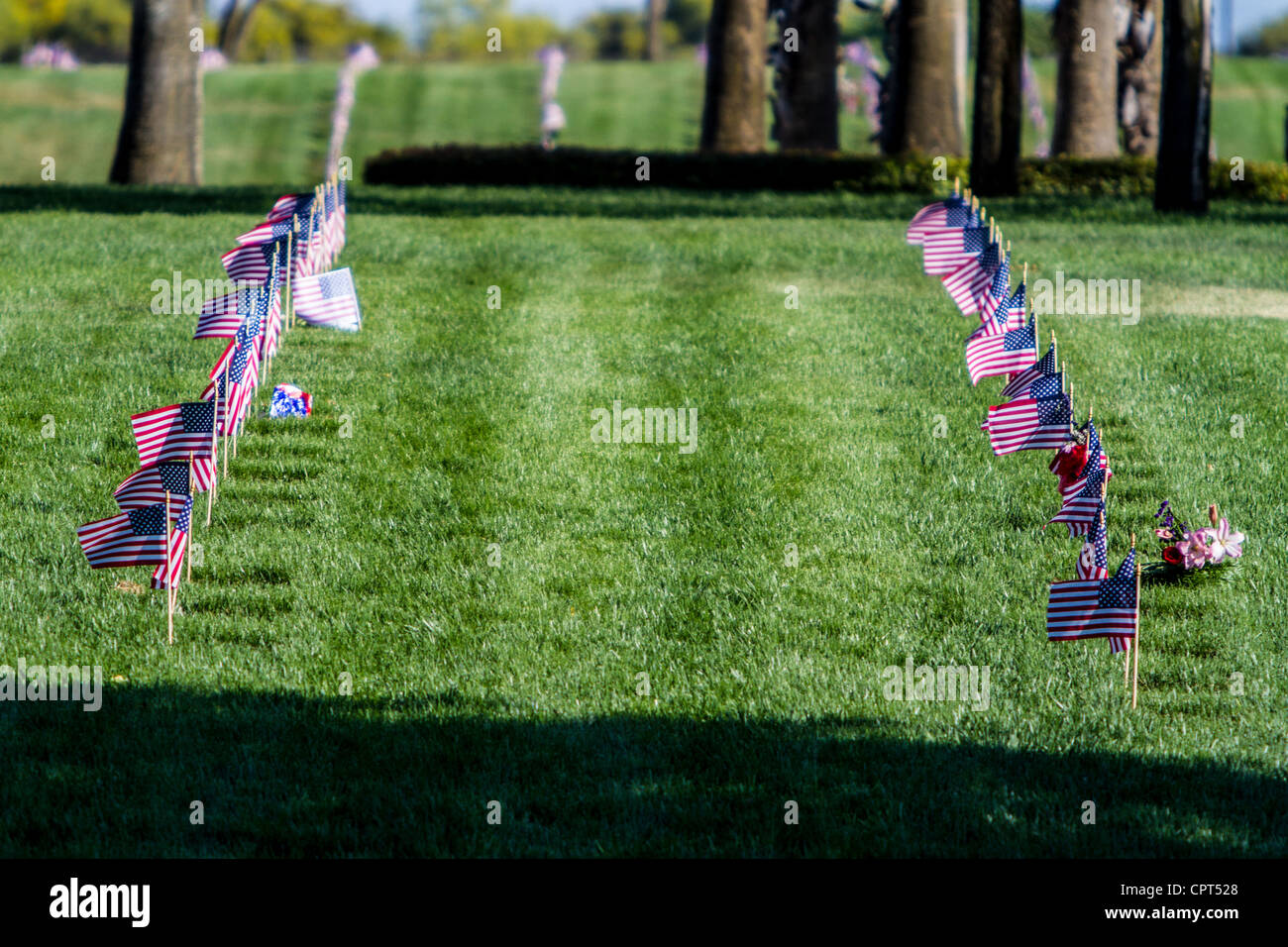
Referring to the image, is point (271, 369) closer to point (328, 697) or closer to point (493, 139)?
point (328, 697)

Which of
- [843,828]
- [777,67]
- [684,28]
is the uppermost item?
[684,28]

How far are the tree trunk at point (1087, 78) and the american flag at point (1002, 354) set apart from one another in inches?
705

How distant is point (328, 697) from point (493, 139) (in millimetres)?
42351

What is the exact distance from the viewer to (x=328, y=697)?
817 cm

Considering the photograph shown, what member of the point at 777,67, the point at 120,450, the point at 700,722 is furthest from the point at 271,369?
the point at 777,67

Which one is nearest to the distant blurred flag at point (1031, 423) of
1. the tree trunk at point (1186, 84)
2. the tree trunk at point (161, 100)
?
the tree trunk at point (1186, 84)

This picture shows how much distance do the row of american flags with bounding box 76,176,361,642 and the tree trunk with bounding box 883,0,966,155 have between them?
11.9 meters

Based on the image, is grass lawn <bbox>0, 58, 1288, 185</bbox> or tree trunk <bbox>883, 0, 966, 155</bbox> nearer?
tree trunk <bbox>883, 0, 966, 155</bbox>

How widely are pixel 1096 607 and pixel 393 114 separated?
156 feet

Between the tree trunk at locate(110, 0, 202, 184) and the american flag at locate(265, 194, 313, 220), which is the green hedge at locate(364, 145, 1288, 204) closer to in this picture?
the tree trunk at locate(110, 0, 202, 184)

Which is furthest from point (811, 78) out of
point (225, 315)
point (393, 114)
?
point (393, 114)

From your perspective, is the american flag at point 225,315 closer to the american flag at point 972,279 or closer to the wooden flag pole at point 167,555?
the wooden flag pole at point 167,555

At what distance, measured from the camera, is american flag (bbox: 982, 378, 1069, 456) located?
10305mm

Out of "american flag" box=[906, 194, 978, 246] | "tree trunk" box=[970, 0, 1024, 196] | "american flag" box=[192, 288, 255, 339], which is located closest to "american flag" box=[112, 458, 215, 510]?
"american flag" box=[192, 288, 255, 339]
